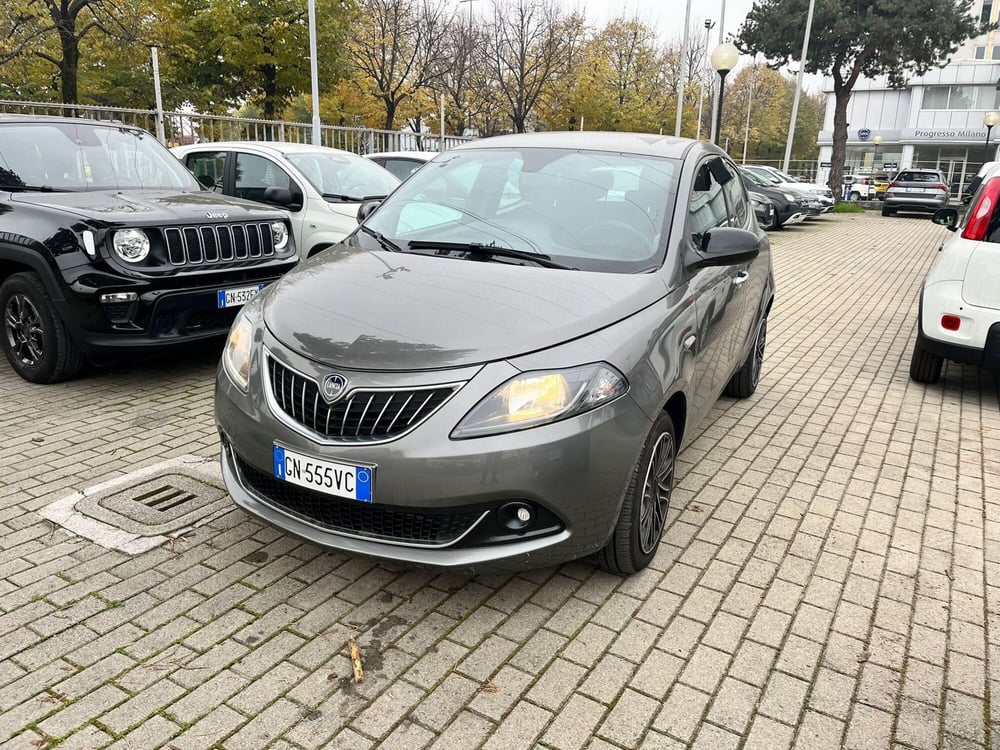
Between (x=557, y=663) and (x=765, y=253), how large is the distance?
3704 mm

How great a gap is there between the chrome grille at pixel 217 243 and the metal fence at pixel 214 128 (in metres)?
6.23

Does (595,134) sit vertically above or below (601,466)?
above

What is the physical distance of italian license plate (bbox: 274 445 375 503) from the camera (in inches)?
106

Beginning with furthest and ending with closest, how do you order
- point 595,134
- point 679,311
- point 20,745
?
point 595,134, point 679,311, point 20,745

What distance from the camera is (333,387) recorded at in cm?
276

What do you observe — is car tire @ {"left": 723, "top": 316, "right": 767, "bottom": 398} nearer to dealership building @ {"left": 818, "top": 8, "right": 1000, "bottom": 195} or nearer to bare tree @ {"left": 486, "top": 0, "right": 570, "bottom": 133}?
bare tree @ {"left": 486, "top": 0, "right": 570, "bottom": 133}

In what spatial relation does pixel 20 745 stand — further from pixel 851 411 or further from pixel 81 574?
pixel 851 411

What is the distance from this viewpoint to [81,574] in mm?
3197

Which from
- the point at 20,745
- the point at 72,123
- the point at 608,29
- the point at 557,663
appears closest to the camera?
the point at 20,745

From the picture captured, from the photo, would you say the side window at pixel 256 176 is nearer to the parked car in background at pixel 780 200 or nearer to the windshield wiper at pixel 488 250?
the windshield wiper at pixel 488 250

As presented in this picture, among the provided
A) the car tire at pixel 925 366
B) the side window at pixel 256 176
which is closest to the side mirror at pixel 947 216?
the car tire at pixel 925 366

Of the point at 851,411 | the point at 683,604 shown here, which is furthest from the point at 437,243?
the point at 851,411

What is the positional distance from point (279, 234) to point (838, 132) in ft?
106

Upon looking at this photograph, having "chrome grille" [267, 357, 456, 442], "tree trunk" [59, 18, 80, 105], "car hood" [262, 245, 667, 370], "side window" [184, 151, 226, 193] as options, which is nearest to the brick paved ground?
"chrome grille" [267, 357, 456, 442]
